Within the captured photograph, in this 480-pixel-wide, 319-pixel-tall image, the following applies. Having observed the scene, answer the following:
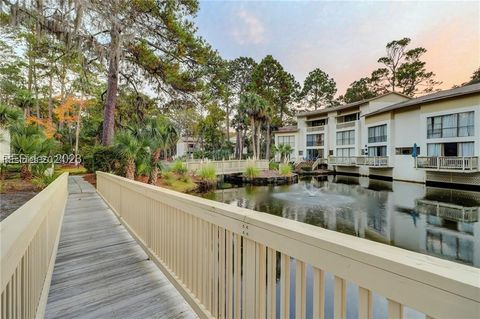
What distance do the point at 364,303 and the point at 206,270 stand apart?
55.5 inches

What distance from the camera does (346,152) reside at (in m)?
31.5

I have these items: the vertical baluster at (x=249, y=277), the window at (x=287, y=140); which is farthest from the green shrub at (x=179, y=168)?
the window at (x=287, y=140)

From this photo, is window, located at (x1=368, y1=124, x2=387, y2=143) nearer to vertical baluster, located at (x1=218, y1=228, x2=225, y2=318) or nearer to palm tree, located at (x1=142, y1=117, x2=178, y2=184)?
palm tree, located at (x1=142, y1=117, x2=178, y2=184)

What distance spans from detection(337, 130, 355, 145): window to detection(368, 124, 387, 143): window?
9.60 ft

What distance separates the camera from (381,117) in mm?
25484

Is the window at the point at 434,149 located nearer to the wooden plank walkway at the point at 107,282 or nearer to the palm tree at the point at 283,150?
the palm tree at the point at 283,150

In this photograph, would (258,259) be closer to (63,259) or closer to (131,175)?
(63,259)

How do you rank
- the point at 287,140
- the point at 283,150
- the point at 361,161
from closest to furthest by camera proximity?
1. the point at 361,161
2. the point at 283,150
3. the point at 287,140

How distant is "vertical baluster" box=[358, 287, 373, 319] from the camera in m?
0.99

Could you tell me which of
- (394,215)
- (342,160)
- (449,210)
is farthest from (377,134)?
(394,215)

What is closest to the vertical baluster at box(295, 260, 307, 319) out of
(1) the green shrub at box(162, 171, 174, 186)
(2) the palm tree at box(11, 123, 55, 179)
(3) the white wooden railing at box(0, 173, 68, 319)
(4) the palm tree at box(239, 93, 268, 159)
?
(3) the white wooden railing at box(0, 173, 68, 319)

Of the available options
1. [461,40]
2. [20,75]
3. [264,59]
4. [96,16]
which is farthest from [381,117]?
[20,75]

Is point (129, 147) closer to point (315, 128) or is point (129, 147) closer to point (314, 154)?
point (315, 128)

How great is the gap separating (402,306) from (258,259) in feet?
2.63
